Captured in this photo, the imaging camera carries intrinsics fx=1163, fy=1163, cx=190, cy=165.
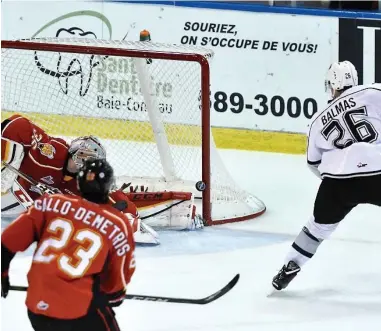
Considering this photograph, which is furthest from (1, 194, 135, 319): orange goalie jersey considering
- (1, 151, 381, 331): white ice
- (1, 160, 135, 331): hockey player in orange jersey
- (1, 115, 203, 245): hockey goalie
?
(1, 115, 203, 245): hockey goalie

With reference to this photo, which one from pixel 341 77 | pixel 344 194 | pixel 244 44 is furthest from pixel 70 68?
pixel 344 194

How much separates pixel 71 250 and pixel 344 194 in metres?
1.57

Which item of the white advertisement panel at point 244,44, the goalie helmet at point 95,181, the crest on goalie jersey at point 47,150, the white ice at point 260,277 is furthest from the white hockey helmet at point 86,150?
the white advertisement panel at point 244,44

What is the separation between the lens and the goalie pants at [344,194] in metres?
4.29

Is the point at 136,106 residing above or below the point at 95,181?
below

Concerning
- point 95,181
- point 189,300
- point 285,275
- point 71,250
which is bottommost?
point 285,275

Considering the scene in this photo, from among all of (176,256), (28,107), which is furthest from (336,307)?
(28,107)

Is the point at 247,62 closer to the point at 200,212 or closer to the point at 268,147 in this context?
the point at 268,147

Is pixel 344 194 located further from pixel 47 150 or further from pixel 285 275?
pixel 47 150

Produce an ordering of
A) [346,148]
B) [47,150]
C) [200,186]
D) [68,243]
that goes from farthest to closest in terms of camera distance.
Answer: [200,186] < [47,150] < [346,148] < [68,243]

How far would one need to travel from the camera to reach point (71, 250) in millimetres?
3000

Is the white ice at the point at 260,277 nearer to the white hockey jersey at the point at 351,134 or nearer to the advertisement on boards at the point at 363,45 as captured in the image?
the white hockey jersey at the point at 351,134

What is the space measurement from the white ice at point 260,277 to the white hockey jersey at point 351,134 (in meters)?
0.51

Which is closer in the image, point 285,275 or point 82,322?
point 82,322
